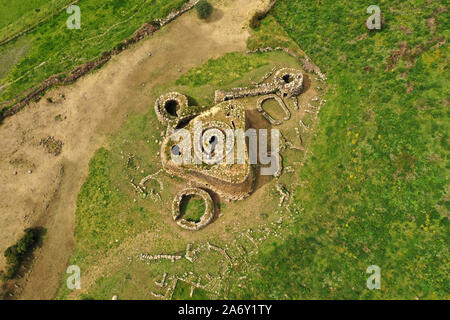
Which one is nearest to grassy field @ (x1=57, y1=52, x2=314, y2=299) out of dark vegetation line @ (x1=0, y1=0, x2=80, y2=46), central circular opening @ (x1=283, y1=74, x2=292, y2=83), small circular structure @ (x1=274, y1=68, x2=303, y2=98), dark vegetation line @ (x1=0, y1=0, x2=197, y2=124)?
small circular structure @ (x1=274, y1=68, x2=303, y2=98)

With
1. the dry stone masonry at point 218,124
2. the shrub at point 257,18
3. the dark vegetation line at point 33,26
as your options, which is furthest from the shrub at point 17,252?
the shrub at point 257,18

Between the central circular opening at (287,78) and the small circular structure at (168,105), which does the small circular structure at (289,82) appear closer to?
the central circular opening at (287,78)

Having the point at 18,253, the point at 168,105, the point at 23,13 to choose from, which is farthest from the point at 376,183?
the point at 23,13

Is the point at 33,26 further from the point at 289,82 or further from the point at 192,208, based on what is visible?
the point at 289,82

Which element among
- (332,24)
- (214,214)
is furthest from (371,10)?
(214,214)

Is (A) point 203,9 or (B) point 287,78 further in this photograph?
(A) point 203,9

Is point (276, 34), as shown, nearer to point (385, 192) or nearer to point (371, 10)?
point (371, 10)

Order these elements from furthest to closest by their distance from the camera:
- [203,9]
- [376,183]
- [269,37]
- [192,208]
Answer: [203,9]
[269,37]
[192,208]
[376,183]
